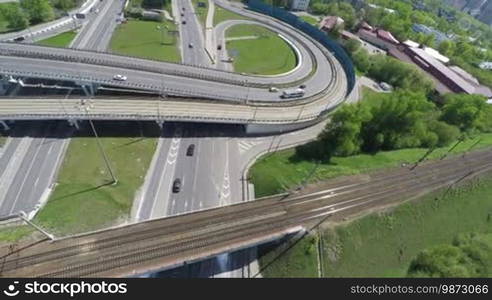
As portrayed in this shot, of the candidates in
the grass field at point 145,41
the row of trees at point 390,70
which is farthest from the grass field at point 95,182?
the row of trees at point 390,70

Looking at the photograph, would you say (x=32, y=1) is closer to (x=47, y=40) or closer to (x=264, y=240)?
(x=47, y=40)

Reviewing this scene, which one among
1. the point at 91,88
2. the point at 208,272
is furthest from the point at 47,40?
the point at 208,272

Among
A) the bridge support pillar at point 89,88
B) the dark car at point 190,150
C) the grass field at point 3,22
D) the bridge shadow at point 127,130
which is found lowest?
the dark car at point 190,150

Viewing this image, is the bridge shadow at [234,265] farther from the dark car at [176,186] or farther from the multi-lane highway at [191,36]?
the multi-lane highway at [191,36]

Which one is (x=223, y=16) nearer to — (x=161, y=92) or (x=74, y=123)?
(x=161, y=92)

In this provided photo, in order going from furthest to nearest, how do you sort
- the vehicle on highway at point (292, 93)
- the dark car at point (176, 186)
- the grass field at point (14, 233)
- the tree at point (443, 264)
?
the vehicle on highway at point (292, 93), the dark car at point (176, 186), the tree at point (443, 264), the grass field at point (14, 233)

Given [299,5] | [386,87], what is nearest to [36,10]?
[299,5]

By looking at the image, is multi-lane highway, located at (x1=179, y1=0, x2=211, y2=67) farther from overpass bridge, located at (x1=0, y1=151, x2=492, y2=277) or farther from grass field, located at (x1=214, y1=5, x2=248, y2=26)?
overpass bridge, located at (x1=0, y1=151, x2=492, y2=277)
